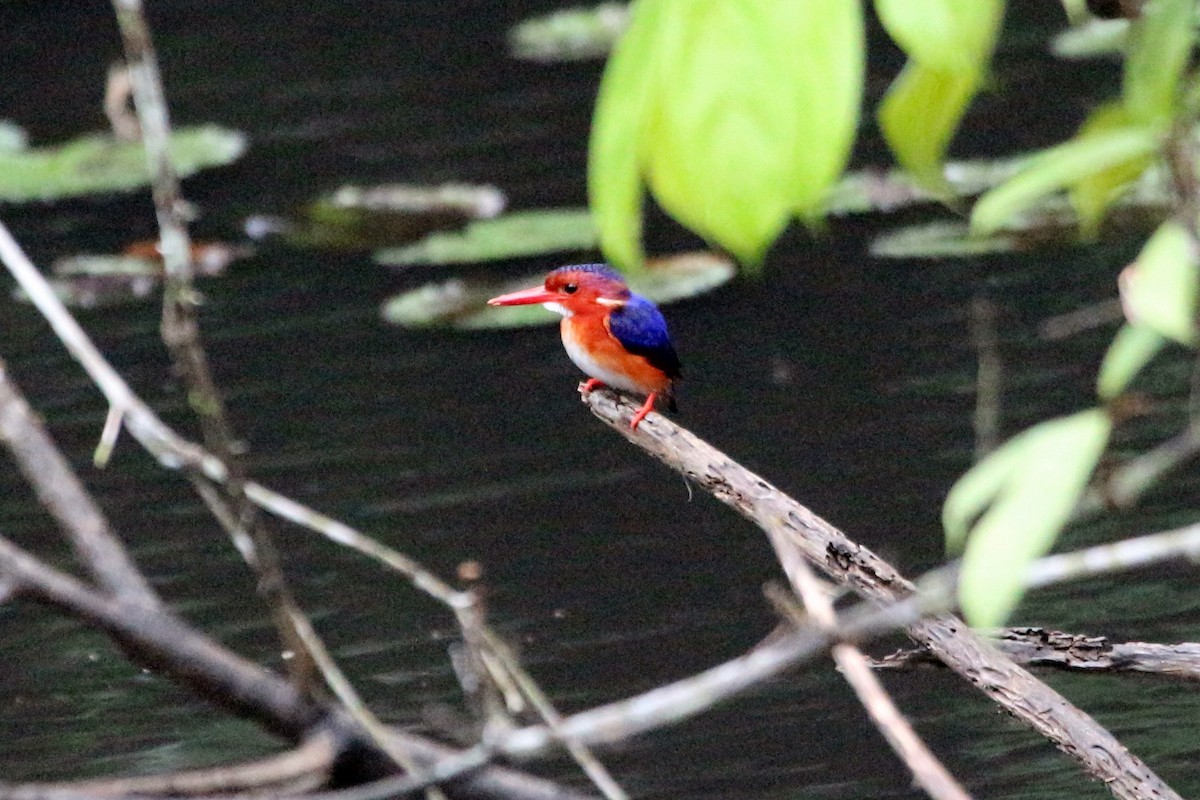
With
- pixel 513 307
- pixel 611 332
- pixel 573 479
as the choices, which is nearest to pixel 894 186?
pixel 513 307

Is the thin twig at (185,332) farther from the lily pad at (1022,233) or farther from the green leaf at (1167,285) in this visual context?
the lily pad at (1022,233)

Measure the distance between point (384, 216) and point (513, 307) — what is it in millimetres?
1238

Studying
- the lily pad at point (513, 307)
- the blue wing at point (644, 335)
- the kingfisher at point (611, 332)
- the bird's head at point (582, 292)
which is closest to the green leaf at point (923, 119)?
the kingfisher at point (611, 332)

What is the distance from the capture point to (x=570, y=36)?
823 cm

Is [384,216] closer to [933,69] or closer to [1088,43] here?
[1088,43]

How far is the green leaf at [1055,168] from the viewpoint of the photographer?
56 cm

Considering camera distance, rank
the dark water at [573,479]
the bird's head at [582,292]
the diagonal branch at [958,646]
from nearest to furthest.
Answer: the diagonal branch at [958,646] → the bird's head at [582,292] → the dark water at [573,479]

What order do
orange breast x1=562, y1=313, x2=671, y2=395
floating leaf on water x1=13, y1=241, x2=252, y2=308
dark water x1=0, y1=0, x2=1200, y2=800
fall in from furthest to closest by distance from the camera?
floating leaf on water x1=13, y1=241, x2=252, y2=308 → dark water x1=0, y1=0, x2=1200, y2=800 → orange breast x1=562, y1=313, x2=671, y2=395

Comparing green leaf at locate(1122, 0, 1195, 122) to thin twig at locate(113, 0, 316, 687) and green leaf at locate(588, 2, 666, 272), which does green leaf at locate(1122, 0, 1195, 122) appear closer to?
green leaf at locate(588, 2, 666, 272)

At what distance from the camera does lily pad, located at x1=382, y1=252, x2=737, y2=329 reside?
18.3 feet

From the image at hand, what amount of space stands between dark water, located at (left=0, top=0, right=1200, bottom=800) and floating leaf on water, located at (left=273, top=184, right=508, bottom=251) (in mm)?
142

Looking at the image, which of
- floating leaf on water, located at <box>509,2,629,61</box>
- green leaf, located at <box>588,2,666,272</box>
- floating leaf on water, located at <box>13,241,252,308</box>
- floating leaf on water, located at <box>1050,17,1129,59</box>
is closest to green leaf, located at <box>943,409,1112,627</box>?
green leaf, located at <box>588,2,666,272</box>

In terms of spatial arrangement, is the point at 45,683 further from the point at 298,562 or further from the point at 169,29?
the point at 169,29

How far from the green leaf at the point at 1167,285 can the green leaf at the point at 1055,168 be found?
1.5 inches
